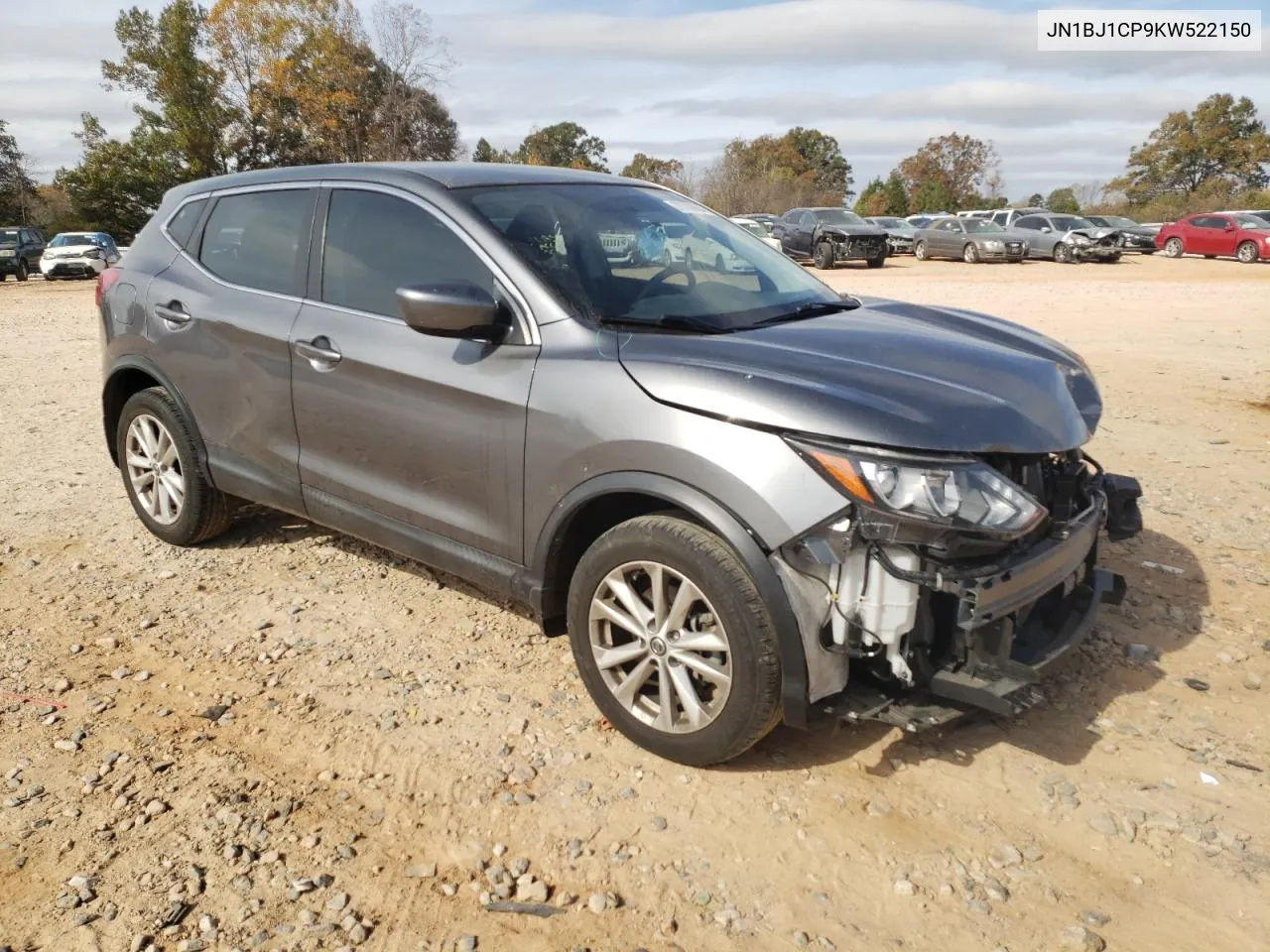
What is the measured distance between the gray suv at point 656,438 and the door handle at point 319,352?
0.04ft

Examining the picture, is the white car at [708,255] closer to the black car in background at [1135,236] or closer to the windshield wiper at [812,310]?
the windshield wiper at [812,310]

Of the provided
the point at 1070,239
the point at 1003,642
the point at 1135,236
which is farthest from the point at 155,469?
the point at 1135,236

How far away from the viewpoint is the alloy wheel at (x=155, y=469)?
190 inches

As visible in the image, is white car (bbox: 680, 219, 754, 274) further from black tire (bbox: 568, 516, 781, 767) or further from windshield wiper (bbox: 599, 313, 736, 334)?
black tire (bbox: 568, 516, 781, 767)

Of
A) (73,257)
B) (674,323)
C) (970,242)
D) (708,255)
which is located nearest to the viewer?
(674,323)

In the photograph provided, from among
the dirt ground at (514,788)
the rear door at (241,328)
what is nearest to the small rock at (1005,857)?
the dirt ground at (514,788)

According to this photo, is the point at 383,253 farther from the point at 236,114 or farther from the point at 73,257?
the point at 236,114

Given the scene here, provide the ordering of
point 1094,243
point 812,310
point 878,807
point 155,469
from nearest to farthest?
point 878,807
point 812,310
point 155,469
point 1094,243

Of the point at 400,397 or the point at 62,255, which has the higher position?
the point at 400,397

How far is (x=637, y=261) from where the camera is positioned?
3.67 m

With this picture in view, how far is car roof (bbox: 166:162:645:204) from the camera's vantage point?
3.79m

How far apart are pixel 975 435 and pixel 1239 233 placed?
31819 millimetres

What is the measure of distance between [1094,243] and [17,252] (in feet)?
100

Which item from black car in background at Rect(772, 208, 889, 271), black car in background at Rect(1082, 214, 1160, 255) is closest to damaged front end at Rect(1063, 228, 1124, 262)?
black car in background at Rect(1082, 214, 1160, 255)
